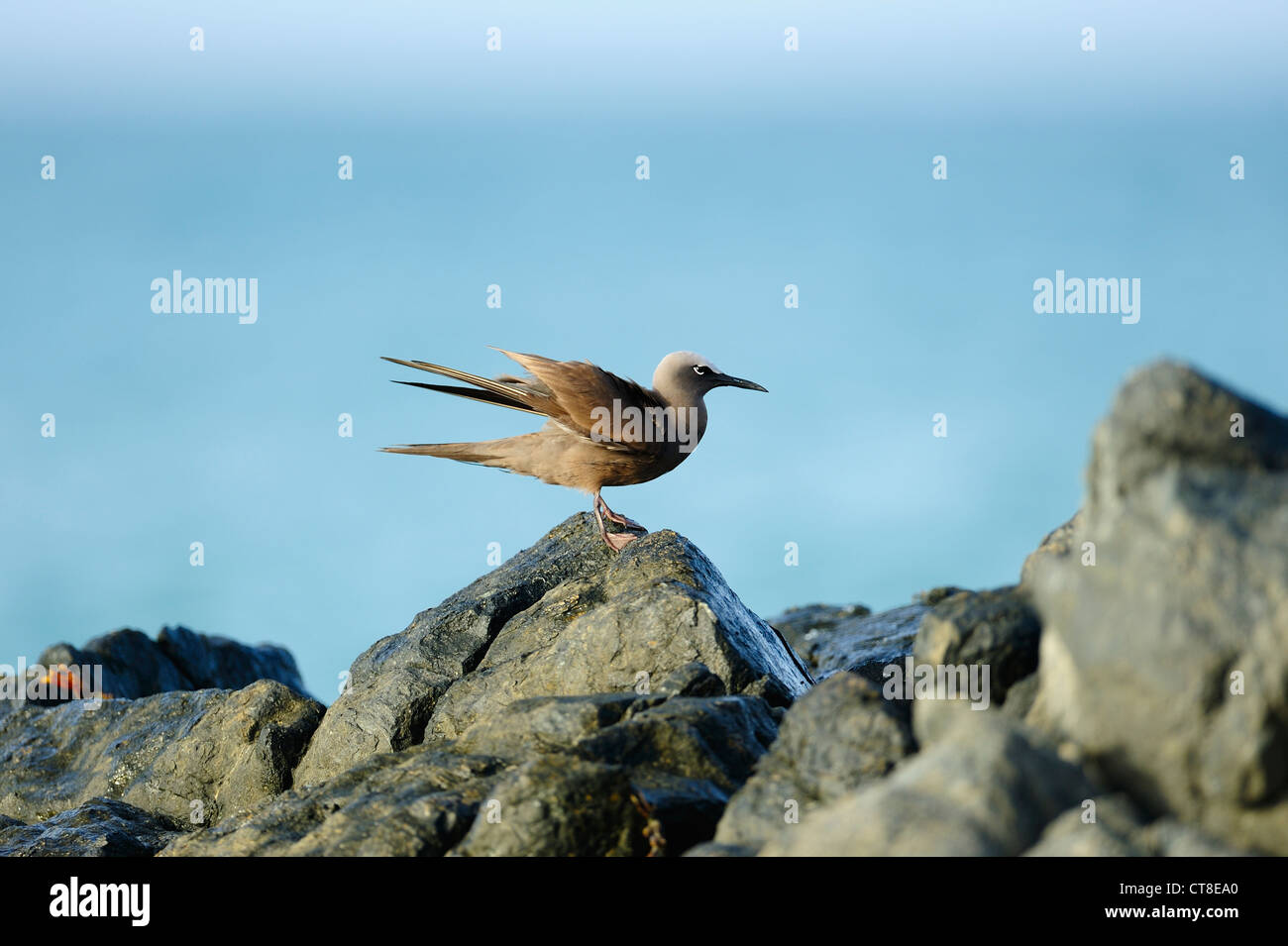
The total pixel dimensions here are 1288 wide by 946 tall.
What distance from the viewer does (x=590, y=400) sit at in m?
10.8

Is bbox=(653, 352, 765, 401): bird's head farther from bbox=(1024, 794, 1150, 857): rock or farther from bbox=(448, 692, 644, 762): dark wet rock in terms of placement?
bbox=(1024, 794, 1150, 857): rock

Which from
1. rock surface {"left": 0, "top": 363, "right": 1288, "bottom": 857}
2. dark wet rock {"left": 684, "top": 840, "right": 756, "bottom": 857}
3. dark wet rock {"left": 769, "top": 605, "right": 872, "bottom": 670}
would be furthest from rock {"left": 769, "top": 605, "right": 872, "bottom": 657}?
dark wet rock {"left": 684, "top": 840, "right": 756, "bottom": 857}

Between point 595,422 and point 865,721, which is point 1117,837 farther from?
point 595,422

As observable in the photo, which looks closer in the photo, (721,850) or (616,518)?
(721,850)

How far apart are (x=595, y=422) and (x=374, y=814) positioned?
5.01 meters

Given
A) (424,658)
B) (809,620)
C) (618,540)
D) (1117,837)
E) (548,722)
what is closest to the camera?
(1117,837)

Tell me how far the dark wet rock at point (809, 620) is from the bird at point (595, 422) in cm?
682

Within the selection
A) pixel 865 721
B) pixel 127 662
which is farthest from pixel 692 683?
pixel 127 662

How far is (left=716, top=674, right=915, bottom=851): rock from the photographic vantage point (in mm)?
5516

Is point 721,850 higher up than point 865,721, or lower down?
lower down
